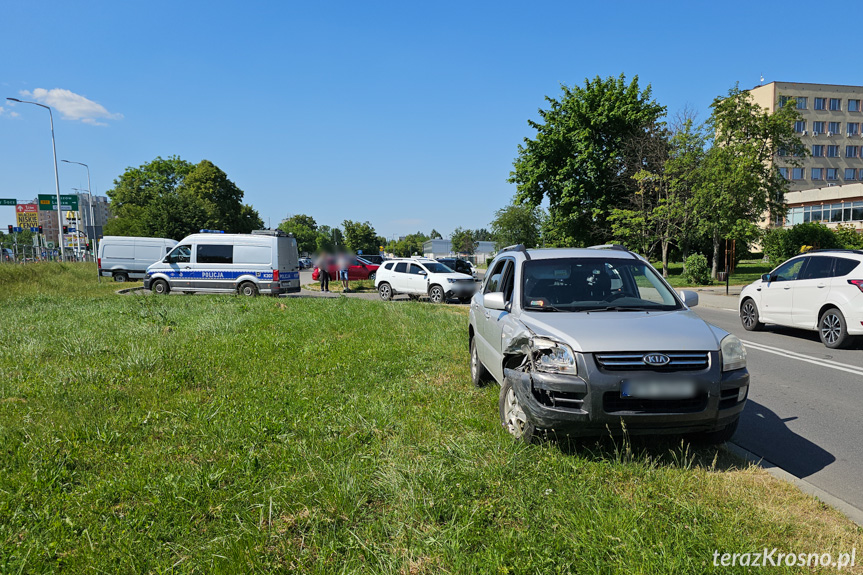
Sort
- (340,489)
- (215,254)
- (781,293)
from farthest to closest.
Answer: (215,254) < (781,293) < (340,489)

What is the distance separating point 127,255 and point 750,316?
2786 centimetres

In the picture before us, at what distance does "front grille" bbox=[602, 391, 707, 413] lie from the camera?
354 cm

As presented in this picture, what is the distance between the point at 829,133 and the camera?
68562mm

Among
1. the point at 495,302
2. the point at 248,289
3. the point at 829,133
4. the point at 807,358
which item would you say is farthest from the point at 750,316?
the point at 829,133

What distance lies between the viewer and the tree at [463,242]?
127 meters

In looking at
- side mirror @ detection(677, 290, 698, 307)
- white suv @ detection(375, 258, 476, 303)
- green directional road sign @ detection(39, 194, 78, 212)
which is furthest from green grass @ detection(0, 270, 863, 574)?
green directional road sign @ detection(39, 194, 78, 212)

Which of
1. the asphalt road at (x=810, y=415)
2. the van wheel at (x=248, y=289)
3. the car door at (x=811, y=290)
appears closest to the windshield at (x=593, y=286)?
the asphalt road at (x=810, y=415)

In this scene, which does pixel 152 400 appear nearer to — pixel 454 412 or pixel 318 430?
pixel 318 430

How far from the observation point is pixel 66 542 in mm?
2812

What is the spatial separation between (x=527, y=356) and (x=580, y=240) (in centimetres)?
3503

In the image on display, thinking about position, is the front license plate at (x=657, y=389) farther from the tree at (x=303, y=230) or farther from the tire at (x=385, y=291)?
the tree at (x=303, y=230)

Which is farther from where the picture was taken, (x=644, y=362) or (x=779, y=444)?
(x=779, y=444)

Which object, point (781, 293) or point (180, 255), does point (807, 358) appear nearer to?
point (781, 293)

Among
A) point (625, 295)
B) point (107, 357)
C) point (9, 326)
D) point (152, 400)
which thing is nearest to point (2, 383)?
point (107, 357)
